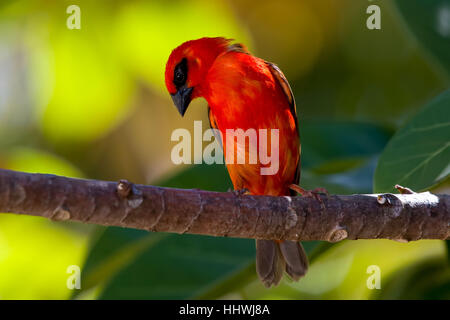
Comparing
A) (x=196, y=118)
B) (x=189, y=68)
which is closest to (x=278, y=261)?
(x=189, y=68)

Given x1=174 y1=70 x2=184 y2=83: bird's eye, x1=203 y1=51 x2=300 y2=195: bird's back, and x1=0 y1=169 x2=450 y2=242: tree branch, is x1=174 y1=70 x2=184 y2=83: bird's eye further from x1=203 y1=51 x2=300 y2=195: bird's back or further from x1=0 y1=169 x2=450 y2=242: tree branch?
x1=0 y1=169 x2=450 y2=242: tree branch

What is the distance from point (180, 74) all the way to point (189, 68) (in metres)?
0.05

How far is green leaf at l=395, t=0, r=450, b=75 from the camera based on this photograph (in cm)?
307

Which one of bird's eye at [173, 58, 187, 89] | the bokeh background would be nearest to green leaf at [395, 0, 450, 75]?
the bokeh background

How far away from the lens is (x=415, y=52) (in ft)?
14.9

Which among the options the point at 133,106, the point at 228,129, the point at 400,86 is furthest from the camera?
the point at 400,86

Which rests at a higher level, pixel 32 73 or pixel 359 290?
pixel 32 73

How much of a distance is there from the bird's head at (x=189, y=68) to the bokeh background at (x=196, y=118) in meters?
0.33

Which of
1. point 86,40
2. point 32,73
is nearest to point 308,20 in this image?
point 86,40

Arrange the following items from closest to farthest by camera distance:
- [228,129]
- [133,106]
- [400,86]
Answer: [228,129], [133,106], [400,86]

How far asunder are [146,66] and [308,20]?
1.31 meters

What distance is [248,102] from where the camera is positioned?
2.70 meters

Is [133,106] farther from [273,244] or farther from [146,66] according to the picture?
[273,244]

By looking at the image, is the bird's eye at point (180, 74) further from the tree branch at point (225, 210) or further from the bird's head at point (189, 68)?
the tree branch at point (225, 210)
